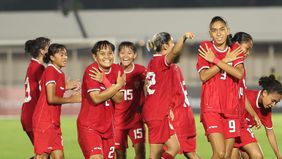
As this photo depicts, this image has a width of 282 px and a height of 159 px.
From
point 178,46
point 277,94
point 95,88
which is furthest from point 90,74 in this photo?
point 277,94

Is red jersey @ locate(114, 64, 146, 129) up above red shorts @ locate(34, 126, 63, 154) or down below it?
above

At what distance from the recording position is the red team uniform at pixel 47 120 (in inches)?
489

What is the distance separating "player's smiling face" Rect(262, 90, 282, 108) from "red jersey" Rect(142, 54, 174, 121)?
1.30m

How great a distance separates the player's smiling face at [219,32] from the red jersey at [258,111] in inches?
56.4

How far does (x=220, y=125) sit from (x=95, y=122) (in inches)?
60.2

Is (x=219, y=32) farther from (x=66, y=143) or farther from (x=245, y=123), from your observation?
(x=66, y=143)

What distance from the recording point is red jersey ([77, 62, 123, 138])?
1130cm

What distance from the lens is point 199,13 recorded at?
165ft

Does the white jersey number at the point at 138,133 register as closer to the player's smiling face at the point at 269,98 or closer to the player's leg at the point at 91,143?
the player's smiling face at the point at 269,98

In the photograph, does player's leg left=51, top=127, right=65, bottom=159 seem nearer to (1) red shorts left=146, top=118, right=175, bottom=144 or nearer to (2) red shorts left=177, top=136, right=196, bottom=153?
(1) red shorts left=146, top=118, right=175, bottom=144

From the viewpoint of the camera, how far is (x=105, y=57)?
37.3 ft

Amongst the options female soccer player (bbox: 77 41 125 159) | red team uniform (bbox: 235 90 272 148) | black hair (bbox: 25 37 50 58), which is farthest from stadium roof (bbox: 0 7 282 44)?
female soccer player (bbox: 77 41 125 159)

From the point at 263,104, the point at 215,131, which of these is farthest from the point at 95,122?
the point at 263,104

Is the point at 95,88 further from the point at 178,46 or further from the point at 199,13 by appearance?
the point at 199,13
